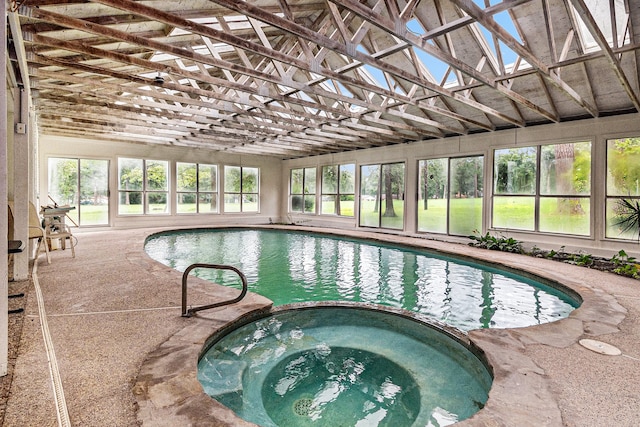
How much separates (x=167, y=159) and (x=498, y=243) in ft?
34.5

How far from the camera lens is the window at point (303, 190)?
43.2 feet

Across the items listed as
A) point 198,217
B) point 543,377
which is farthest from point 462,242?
point 198,217

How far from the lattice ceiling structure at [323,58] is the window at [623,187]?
0.74m

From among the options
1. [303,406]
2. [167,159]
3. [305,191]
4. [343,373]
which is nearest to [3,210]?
[303,406]

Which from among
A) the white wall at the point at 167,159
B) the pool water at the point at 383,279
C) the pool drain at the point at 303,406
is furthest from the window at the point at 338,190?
the pool drain at the point at 303,406

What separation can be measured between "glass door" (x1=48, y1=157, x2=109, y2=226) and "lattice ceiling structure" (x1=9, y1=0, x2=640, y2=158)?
1.06 meters

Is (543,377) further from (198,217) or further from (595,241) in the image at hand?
Result: (198,217)

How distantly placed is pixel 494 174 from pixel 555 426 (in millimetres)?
7444

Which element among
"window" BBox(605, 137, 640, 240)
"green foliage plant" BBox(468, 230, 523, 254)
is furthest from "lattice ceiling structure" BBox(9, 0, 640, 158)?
"green foliage plant" BBox(468, 230, 523, 254)

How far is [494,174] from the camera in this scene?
8047 millimetres

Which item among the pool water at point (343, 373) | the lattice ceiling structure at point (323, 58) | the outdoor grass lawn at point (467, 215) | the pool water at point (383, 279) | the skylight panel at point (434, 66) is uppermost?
the skylight panel at point (434, 66)

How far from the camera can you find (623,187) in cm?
618

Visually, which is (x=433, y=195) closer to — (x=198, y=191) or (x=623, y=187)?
(x=623, y=187)

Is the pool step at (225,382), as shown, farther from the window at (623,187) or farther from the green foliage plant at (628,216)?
the window at (623,187)
